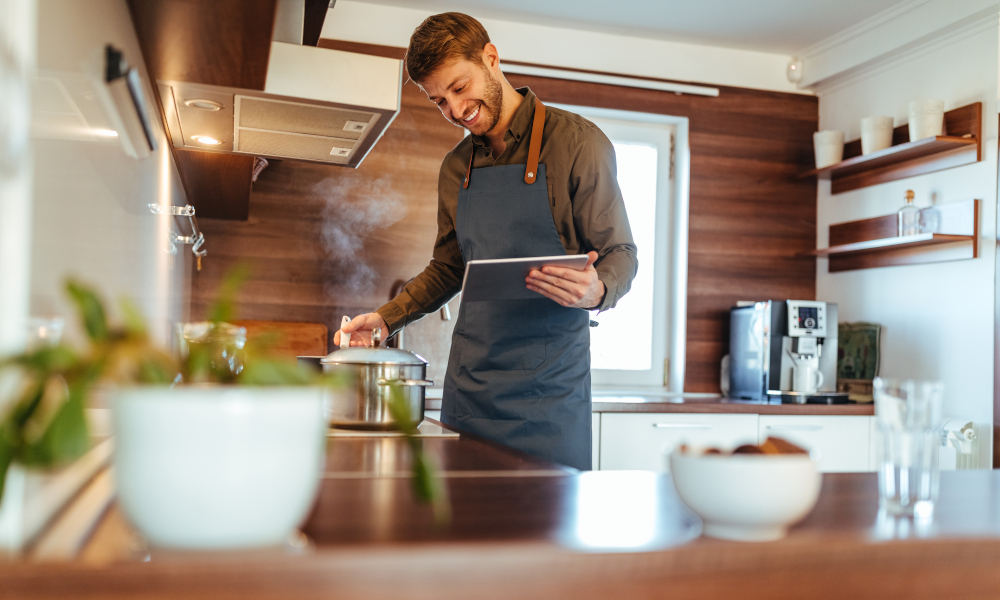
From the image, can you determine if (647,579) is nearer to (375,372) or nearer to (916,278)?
(375,372)

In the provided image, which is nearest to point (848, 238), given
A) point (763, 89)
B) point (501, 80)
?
point (763, 89)

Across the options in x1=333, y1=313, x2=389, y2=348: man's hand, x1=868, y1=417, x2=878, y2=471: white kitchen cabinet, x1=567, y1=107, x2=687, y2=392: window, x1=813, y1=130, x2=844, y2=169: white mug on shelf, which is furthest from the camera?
x1=567, y1=107, x2=687, y2=392: window

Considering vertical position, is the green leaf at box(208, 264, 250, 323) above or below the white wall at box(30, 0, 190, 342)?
below

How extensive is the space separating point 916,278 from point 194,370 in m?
3.39

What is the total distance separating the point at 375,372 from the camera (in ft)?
4.70

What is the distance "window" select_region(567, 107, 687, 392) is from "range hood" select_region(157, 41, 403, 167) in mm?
2133

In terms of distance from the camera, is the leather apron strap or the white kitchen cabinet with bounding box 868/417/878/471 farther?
the white kitchen cabinet with bounding box 868/417/878/471

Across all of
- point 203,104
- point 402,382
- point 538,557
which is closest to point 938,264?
point 402,382

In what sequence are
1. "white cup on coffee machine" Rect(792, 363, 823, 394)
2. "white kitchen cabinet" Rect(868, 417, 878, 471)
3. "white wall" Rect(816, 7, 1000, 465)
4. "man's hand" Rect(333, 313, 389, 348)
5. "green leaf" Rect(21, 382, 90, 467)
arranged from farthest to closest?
"white cup on coffee machine" Rect(792, 363, 823, 394) < "white kitchen cabinet" Rect(868, 417, 878, 471) < "white wall" Rect(816, 7, 1000, 465) < "man's hand" Rect(333, 313, 389, 348) < "green leaf" Rect(21, 382, 90, 467)

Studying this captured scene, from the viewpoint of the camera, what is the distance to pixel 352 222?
336cm

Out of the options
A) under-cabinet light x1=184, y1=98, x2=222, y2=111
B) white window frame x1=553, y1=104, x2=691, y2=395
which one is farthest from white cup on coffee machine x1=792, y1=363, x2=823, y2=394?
under-cabinet light x1=184, y1=98, x2=222, y2=111

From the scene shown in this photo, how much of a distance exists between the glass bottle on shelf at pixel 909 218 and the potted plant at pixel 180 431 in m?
3.22

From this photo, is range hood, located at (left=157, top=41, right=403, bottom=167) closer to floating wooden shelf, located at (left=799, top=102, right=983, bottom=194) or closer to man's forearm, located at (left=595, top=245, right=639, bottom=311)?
man's forearm, located at (left=595, top=245, right=639, bottom=311)

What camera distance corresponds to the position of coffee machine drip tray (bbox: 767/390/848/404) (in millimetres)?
3191
